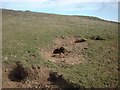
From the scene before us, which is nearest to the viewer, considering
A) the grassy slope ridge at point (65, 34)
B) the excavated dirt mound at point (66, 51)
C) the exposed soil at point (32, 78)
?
the exposed soil at point (32, 78)

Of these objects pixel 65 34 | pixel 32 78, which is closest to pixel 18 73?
pixel 32 78

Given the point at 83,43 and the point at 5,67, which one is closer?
the point at 5,67

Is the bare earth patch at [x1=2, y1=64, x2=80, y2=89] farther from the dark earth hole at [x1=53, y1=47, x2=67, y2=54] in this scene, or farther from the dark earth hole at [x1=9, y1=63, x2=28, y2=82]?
the dark earth hole at [x1=53, y1=47, x2=67, y2=54]

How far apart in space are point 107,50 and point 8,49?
19.4 feet

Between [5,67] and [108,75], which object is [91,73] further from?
[5,67]

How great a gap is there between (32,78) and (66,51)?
3.23 m

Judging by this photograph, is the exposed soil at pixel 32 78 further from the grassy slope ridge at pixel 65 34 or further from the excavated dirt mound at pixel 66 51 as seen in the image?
the excavated dirt mound at pixel 66 51

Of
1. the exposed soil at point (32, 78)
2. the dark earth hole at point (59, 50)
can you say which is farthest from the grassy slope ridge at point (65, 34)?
the dark earth hole at point (59, 50)

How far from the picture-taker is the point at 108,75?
1495 cm

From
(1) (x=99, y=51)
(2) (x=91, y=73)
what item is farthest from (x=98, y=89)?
(1) (x=99, y=51)

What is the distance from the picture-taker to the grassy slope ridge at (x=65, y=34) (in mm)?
14783

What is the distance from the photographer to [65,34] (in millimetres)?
19922

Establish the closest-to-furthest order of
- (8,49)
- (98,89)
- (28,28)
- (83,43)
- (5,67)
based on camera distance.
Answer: (98,89) < (5,67) < (8,49) < (83,43) < (28,28)

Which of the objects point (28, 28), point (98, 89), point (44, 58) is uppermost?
point (28, 28)
